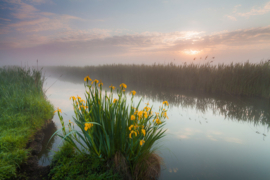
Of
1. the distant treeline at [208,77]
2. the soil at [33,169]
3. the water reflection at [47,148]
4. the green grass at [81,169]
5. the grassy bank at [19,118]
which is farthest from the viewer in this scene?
the distant treeline at [208,77]

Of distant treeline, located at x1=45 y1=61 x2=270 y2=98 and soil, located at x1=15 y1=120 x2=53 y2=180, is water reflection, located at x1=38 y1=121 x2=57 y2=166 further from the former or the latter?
distant treeline, located at x1=45 y1=61 x2=270 y2=98

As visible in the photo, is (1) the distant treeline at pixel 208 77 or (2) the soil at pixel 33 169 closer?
(2) the soil at pixel 33 169

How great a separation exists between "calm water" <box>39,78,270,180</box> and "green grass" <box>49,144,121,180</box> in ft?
2.23

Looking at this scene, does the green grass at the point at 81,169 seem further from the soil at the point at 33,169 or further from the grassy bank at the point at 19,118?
the grassy bank at the point at 19,118

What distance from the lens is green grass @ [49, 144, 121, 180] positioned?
1.82 m

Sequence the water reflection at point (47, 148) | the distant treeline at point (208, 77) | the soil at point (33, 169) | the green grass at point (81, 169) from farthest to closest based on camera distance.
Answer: the distant treeline at point (208, 77) < the water reflection at point (47, 148) < the soil at point (33, 169) < the green grass at point (81, 169)

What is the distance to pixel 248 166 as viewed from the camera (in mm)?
2445

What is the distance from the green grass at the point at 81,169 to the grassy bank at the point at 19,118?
588mm

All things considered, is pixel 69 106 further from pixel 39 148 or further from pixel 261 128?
pixel 261 128

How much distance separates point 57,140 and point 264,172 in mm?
3948

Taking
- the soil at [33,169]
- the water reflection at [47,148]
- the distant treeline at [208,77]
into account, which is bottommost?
the water reflection at [47,148]

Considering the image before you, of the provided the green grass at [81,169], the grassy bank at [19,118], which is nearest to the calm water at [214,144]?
the grassy bank at [19,118]

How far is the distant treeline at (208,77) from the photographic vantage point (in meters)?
7.15

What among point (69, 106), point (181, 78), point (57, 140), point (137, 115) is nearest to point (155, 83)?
point (181, 78)
